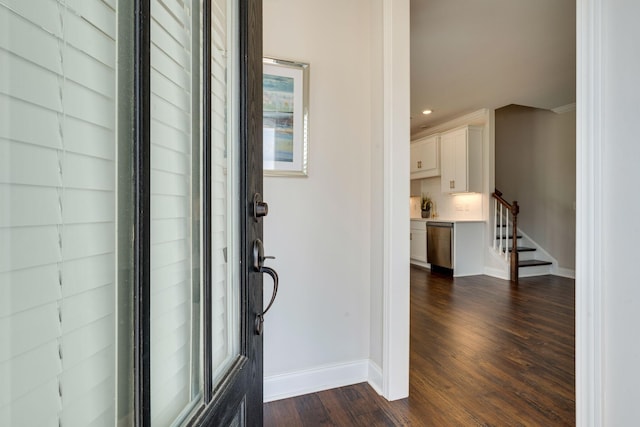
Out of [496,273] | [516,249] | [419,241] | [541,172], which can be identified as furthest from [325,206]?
[541,172]

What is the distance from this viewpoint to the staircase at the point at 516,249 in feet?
15.1

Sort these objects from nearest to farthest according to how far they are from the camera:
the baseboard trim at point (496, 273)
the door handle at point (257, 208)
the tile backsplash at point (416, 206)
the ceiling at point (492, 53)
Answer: the door handle at point (257, 208)
the ceiling at point (492, 53)
the baseboard trim at point (496, 273)
the tile backsplash at point (416, 206)

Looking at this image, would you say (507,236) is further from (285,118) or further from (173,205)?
(173,205)

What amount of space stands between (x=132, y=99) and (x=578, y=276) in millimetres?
1387

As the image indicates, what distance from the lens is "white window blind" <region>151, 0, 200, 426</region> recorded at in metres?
0.49

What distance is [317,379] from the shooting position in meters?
1.80

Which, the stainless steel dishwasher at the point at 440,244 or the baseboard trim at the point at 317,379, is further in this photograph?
the stainless steel dishwasher at the point at 440,244

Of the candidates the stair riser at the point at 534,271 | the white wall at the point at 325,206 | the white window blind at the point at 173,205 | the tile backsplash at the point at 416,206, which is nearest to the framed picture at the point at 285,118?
the white wall at the point at 325,206

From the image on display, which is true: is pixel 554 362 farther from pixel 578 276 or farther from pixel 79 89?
pixel 79 89

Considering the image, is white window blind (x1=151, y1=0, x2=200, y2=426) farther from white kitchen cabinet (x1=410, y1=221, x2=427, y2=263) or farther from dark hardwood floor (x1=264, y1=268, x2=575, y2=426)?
white kitchen cabinet (x1=410, y1=221, x2=427, y2=263)

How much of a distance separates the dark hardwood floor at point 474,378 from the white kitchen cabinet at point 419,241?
2.20 m

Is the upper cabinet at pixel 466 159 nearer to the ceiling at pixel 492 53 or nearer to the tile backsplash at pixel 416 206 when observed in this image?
the ceiling at pixel 492 53

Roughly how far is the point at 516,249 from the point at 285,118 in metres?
4.44
